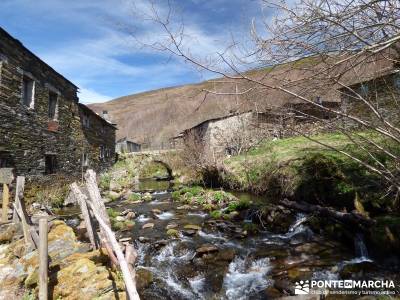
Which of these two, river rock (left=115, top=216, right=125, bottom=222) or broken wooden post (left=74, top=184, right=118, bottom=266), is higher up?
broken wooden post (left=74, top=184, right=118, bottom=266)

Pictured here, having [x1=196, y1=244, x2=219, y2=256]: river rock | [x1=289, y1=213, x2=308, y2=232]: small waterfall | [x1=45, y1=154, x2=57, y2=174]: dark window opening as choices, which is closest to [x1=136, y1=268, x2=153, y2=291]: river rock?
[x1=196, y1=244, x2=219, y2=256]: river rock

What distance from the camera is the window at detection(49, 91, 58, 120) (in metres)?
16.3

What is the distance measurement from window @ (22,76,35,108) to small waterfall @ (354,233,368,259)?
1312cm

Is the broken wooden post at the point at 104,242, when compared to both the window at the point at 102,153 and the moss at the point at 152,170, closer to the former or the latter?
the window at the point at 102,153

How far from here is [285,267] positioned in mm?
6953

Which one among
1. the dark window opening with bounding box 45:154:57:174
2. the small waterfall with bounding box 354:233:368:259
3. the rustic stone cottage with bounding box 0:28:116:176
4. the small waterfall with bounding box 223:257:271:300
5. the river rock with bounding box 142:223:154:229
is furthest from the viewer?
the dark window opening with bounding box 45:154:57:174

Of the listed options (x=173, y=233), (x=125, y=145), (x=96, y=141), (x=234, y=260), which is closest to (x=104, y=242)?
(x=234, y=260)

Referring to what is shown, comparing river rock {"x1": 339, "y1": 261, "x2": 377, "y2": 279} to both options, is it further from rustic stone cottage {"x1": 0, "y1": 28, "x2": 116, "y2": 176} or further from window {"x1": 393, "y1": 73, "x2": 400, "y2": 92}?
rustic stone cottage {"x1": 0, "y1": 28, "x2": 116, "y2": 176}

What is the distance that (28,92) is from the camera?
14.2 metres

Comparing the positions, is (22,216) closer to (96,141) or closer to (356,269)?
(356,269)

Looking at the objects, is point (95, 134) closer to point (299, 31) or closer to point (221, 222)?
point (221, 222)

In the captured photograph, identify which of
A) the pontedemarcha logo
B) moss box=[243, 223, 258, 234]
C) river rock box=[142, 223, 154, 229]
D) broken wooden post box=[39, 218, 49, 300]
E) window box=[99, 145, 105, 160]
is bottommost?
the pontedemarcha logo

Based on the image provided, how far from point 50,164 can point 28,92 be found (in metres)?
3.68

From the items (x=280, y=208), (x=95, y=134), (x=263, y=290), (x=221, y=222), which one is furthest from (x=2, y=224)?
(x=95, y=134)
